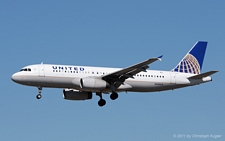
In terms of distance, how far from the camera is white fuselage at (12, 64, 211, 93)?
4944 cm

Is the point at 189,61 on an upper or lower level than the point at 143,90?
upper

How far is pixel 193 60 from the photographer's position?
58.0 metres

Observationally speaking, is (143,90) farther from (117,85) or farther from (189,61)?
(189,61)

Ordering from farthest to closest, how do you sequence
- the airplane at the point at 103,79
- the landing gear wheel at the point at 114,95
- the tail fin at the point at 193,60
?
the tail fin at the point at 193,60 < the landing gear wheel at the point at 114,95 < the airplane at the point at 103,79

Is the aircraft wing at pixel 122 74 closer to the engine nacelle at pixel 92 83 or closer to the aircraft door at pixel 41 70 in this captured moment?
the engine nacelle at pixel 92 83

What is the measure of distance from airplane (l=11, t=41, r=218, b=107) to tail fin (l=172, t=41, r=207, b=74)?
0.12 m

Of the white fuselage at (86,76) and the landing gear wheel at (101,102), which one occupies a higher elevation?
the white fuselage at (86,76)

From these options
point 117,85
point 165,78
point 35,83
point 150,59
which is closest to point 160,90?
point 165,78

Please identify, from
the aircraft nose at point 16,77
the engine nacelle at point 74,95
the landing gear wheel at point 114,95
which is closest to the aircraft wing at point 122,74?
the landing gear wheel at point 114,95

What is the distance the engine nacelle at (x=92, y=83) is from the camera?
163 ft

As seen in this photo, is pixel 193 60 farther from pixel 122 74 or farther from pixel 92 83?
pixel 92 83

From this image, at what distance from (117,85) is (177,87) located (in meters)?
6.82

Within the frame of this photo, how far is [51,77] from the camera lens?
4941 centimetres

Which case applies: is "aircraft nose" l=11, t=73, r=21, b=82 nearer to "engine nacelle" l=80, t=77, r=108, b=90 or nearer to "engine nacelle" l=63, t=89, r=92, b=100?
"engine nacelle" l=63, t=89, r=92, b=100
